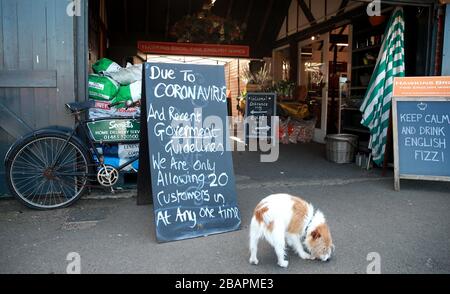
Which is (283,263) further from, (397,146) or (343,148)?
(343,148)

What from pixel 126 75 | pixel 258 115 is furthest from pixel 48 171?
pixel 258 115

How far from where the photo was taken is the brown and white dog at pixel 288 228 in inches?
115

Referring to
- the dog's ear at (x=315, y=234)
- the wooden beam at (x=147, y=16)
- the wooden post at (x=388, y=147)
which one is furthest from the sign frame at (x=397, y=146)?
the wooden beam at (x=147, y=16)

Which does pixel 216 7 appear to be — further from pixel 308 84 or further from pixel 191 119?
pixel 191 119

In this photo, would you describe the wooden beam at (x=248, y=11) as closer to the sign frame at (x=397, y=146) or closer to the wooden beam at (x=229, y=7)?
the wooden beam at (x=229, y=7)

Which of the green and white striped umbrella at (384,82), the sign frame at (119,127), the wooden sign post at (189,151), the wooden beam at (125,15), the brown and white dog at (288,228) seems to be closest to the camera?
the brown and white dog at (288,228)

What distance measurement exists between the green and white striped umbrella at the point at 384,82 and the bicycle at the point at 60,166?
3.91m

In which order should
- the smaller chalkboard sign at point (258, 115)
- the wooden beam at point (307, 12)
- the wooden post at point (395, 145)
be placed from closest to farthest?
the wooden post at point (395, 145), the smaller chalkboard sign at point (258, 115), the wooden beam at point (307, 12)

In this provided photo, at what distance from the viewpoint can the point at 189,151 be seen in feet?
12.2

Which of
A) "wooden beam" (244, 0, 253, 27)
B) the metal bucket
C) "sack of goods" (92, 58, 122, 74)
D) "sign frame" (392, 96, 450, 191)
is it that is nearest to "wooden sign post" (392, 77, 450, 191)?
"sign frame" (392, 96, 450, 191)

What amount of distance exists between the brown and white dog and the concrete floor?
0.14m

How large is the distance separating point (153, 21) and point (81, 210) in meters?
Result: 9.19

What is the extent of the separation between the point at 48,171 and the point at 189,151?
184 cm
